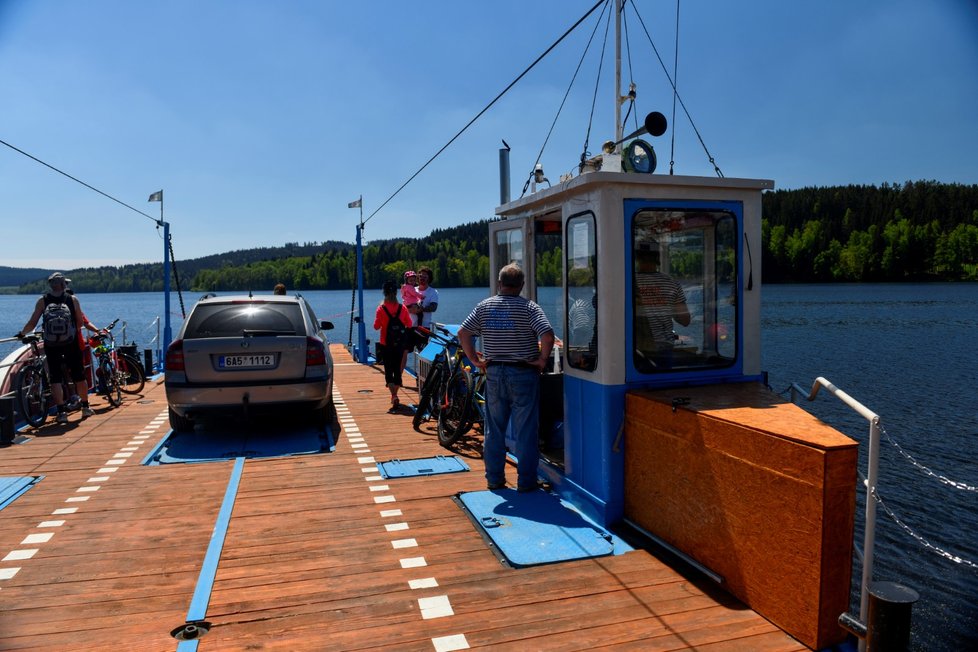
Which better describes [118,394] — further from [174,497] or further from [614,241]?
[614,241]

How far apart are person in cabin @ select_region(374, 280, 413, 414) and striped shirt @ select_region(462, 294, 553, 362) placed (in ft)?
11.7

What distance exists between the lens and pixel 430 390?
303 inches

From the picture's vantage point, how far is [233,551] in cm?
413

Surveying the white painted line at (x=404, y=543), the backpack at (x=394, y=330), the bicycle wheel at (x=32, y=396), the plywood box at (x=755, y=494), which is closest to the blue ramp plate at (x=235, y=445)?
the backpack at (x=394, y=330)

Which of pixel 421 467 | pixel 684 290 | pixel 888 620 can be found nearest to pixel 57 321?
pixel 421 467

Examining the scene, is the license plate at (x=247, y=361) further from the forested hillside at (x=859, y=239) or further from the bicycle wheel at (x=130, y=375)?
the forested hillside at (x=859, y=239)

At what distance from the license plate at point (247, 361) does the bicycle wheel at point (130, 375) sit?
18.0 feet

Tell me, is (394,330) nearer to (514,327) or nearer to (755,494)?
(514,327)

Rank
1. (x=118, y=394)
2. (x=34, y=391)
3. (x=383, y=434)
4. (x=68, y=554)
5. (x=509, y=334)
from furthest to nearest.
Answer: (x=118, y=394) < (x=34, y=391) < (x=383, y=434) < (x=509, y=334) < (x=68, y=554)

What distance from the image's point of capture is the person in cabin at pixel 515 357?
4.93 meters

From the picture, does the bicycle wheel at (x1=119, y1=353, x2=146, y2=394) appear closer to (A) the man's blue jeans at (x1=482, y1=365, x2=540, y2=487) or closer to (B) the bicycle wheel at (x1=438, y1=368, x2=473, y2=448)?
(B) the bicycle wheel at (x1=438, y1=368, x2=473, y2=448)

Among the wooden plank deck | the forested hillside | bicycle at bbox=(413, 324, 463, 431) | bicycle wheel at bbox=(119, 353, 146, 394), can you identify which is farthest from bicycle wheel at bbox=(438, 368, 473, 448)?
the forested hillside

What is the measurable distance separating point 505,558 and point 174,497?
293 cm

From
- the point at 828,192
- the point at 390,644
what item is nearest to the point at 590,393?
the point at 390,644
